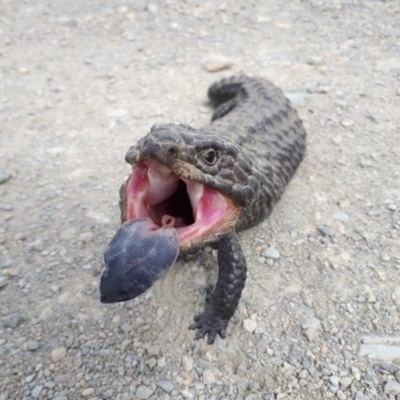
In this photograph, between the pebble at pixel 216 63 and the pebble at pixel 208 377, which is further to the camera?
the pebble at pixel 216 63

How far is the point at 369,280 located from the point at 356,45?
366cm

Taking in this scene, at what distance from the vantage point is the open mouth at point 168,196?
2324mm

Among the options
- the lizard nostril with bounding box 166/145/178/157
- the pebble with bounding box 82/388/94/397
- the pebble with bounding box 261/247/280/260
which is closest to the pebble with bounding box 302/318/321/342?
the pebble with bounding box 261/247/280/260

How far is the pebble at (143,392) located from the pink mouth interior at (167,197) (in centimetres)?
87

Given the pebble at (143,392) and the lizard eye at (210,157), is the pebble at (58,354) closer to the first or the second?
the pebble at (143,392)

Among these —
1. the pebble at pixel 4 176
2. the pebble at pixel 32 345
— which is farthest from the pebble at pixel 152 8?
the pebble at pixel 32 345

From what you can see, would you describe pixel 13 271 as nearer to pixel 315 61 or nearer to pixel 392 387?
pixel 392 387

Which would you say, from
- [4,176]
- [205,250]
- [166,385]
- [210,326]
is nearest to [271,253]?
[205,250]

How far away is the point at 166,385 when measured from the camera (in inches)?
101

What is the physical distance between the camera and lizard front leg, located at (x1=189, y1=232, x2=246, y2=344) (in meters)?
2.81

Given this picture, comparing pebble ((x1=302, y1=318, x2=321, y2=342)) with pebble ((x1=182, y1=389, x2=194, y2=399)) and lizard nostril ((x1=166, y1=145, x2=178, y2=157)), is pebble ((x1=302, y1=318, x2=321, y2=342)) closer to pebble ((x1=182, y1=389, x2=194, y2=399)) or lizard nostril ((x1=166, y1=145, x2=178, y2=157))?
pebble ((x1=182, y1=389, x2=194, y2=399))

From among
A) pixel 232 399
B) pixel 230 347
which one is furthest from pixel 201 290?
pixel 232 399

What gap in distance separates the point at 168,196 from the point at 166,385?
3.33ft

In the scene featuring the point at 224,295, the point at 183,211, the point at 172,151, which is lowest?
the point at 224,295
